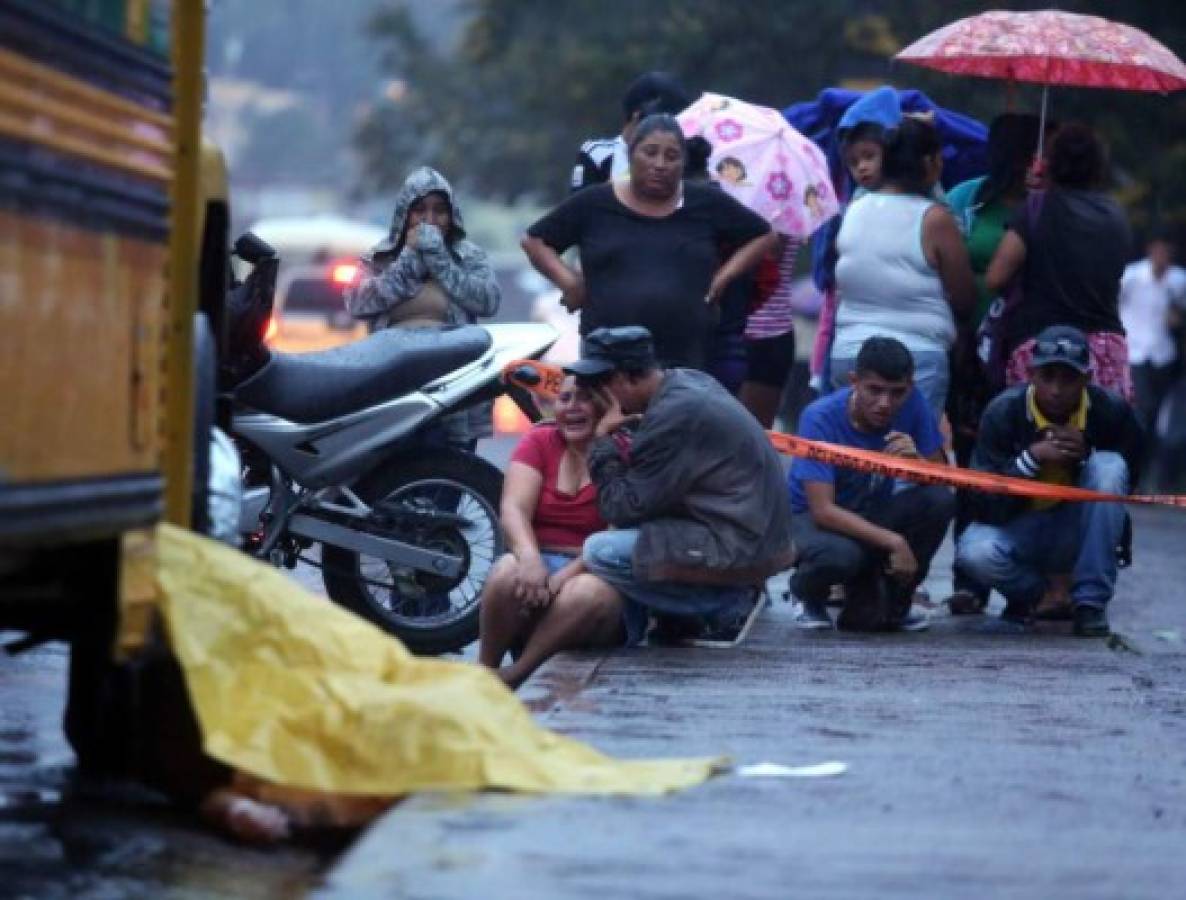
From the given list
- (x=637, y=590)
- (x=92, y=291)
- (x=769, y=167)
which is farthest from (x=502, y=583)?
(x=92, y=291)

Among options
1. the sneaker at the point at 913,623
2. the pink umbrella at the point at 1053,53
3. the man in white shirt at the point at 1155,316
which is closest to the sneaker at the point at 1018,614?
the sneaker at the point at 913,623

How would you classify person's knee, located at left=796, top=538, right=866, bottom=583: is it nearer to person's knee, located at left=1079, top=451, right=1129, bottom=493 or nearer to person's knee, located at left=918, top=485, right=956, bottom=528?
person's knee, located at left=918, top=485, right=956, bottom=528

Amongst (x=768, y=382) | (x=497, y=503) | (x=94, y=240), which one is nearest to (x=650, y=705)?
(x=497, y=503)

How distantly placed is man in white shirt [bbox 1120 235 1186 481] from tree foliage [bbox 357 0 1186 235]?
8.82 ft

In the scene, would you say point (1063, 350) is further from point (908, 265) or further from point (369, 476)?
point (369, 476)

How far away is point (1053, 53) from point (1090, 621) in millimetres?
2590

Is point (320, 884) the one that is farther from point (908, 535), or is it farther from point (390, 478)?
point (908, 535)

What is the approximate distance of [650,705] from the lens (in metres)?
9.45

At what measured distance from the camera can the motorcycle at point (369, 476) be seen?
11.5 metres

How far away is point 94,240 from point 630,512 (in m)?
3.96

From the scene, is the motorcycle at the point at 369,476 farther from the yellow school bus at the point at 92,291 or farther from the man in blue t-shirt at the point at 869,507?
the yellow school bus at the point at 92,291

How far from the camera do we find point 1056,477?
1230cm

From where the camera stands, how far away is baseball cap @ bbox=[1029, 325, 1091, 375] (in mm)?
11945

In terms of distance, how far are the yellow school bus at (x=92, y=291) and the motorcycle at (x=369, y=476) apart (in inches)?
128
